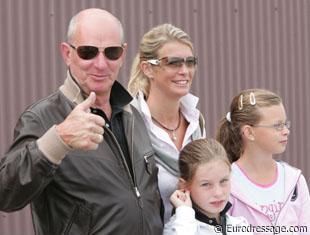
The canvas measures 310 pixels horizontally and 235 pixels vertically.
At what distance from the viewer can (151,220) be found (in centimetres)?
270

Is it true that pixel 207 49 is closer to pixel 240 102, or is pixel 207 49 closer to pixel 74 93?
pixel 240 102

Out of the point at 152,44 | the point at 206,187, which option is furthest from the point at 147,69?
the point at 206,187

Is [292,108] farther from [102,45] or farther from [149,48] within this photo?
[102,45]

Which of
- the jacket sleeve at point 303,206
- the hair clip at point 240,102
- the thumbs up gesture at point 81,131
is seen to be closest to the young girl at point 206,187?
the jacket sleeve at point 303,206

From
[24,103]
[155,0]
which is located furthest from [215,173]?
[155,0]

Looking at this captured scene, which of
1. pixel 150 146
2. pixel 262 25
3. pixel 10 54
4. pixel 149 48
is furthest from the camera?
pixel 262 25

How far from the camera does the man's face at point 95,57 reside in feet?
8.76

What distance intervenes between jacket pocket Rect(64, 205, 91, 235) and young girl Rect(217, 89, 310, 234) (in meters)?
0.98

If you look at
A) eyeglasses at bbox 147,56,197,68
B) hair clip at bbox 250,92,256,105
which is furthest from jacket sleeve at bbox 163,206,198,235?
hair clip at bbox 250,92,256,105

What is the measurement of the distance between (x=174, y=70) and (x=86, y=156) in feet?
2.57

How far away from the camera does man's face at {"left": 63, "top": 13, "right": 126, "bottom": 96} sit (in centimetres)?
267

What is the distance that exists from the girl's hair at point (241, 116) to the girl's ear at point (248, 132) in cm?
2

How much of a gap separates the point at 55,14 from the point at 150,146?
3470 millimetres

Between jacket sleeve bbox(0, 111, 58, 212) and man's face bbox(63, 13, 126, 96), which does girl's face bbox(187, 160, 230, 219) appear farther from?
jacket sleeve bbox(0, 111, 58, 212)
